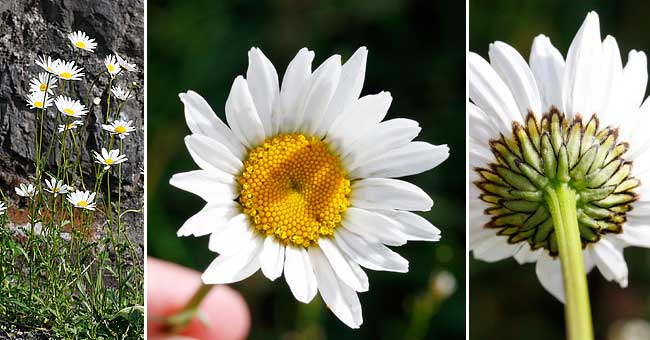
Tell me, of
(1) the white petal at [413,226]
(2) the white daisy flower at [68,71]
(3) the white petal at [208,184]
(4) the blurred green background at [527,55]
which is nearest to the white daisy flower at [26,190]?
(2) the white daisy flower at [68,71]

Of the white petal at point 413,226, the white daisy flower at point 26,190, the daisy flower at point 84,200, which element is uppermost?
the white daisy flower at point 26,190

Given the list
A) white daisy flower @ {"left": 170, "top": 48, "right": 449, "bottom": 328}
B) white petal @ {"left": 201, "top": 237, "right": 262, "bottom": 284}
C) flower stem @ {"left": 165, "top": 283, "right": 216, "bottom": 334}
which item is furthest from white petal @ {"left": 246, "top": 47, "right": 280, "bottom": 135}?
flower stem @ {"left": 165, "top": 283, "right": 216, "bottom": 334}

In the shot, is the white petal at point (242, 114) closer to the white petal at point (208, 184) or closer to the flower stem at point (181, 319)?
the white petal at point (208, 184)

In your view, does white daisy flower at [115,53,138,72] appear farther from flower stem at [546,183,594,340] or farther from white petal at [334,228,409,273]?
flower stem at [546,183,594,340]

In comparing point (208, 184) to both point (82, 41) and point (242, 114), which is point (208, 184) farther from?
point (82, 41)

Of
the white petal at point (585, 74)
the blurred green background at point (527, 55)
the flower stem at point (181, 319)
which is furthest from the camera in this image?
the blurred green background at point (527, 55)

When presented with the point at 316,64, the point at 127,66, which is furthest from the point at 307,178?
the point at 127,66

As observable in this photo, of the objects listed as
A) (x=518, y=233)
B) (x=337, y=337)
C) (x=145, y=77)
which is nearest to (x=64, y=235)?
(x=145, y=77)
